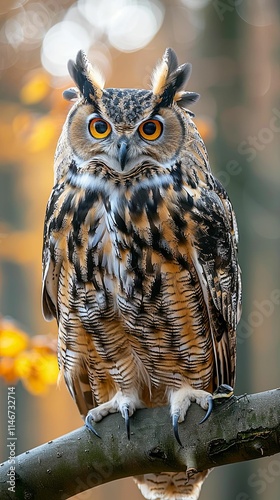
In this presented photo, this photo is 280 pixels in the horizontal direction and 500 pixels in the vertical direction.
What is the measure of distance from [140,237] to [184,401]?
1.78ft

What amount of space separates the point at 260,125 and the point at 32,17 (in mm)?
2061

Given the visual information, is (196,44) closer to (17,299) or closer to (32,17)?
(32,17)

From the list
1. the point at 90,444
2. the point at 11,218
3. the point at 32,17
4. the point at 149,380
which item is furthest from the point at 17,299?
the point at 90,444

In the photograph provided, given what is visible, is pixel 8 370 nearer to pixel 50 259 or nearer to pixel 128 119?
pixel 50 259

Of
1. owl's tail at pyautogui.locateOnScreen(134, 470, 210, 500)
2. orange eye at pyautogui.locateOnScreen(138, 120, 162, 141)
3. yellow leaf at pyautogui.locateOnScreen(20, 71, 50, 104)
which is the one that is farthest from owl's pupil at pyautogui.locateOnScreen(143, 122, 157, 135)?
yellow leaf at pyautogui.locateOnScreen(20, 71, 50, 104)

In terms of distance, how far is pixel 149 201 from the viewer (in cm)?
205

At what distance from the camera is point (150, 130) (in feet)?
6.53

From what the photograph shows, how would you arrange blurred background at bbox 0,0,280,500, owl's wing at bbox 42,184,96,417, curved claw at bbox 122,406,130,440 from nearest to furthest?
curved claw at bbox 122,406,130,440, owl's wing at bbox 42,184,96,417, blurred background at bbox 0,0,280,500

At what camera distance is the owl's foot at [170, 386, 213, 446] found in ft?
5.89

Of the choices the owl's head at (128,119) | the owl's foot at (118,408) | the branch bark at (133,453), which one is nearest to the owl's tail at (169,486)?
the owl's foot at (118,408)

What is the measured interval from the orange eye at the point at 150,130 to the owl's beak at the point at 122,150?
84 mm

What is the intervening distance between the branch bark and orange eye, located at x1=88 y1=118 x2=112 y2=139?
0.87 meters

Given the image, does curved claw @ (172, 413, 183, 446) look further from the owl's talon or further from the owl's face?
the owl's face

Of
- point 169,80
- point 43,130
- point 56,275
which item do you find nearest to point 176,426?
point 56,275
